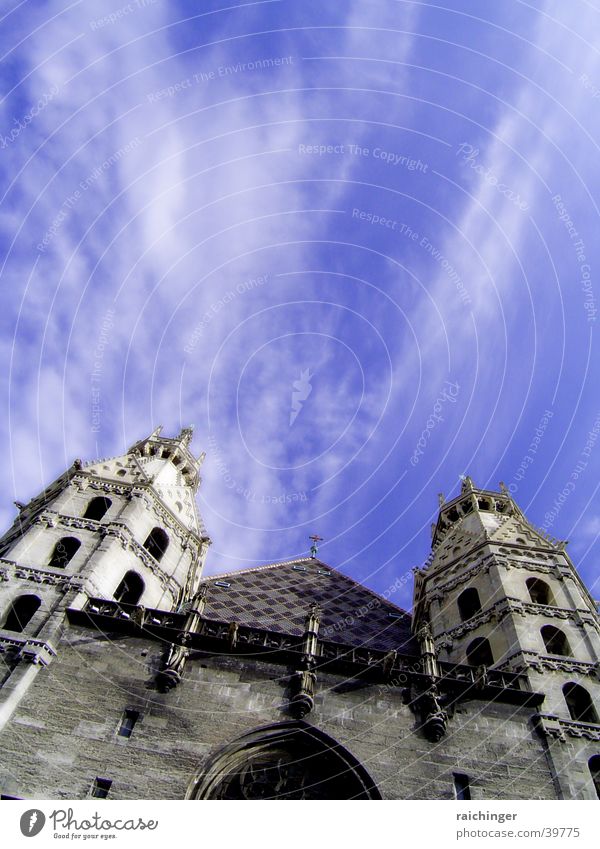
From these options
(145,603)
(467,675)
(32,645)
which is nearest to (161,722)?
(32,645)

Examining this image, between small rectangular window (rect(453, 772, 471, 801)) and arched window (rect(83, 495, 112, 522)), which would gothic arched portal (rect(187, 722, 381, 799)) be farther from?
arched window (rect(83, 495, 112, 522))

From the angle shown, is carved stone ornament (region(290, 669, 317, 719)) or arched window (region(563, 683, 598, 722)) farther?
arched window (region(563, 683, 598, 722))

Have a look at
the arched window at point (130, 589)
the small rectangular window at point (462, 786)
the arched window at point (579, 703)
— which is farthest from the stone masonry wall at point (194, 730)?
the arched window at point (130, 589)

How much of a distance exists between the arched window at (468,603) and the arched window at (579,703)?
393 centimetres

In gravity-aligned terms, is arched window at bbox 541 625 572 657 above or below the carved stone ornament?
above

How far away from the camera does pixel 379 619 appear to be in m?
22.8

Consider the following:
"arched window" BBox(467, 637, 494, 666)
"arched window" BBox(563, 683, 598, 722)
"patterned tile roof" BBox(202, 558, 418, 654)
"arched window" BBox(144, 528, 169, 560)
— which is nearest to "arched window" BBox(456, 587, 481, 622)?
"arched window" BBox(467, 637, 494, 666)

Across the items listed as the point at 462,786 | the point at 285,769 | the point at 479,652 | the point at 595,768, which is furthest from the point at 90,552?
the point at 595,768

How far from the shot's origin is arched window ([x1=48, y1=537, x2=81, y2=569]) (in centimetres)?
1767

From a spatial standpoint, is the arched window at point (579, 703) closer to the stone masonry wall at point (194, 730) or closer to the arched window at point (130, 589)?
the stone masonry wall at point (194, 730)

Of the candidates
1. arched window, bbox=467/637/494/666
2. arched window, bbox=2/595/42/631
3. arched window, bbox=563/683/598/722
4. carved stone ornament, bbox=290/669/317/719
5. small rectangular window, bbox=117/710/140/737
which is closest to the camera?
small rectangular window, bbox=117/710/140/737

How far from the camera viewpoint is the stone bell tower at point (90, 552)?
14.6 metres

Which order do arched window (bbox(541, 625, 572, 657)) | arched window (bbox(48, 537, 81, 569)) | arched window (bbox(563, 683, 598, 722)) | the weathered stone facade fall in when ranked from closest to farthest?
the weathered stone facade
arched window (bbox(563, 683, 598, 722))
arched window (bbox(541, 625, 572, 657))
arched window (bbox(48, 537, 81, 569))

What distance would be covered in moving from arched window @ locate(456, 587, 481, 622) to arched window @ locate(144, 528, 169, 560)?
387 inches
